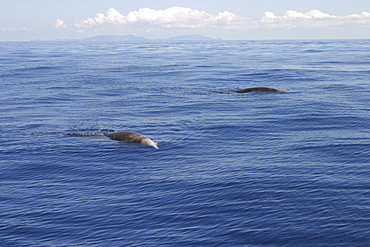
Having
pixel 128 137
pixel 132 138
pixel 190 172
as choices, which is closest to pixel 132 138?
pixel 132 138

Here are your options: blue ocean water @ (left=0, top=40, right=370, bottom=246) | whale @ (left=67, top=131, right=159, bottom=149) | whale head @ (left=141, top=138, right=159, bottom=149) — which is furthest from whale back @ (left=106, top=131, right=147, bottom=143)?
blue ocean water @ (left=0, top=40, right=370, bottom=246)

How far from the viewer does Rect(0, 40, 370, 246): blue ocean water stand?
1399cm

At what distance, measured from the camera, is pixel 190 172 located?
768 inches

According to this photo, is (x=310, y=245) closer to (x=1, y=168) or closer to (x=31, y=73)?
(x=1, y=168)

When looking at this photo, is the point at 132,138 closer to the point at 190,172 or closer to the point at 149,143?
the point at 149,143

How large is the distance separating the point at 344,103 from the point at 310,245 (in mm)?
23930

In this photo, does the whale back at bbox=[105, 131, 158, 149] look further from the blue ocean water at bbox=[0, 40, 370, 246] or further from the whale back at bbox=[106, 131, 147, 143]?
the blue ocean water at bbox=[0, 40, 370, 246]

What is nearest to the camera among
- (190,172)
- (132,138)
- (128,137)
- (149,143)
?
(190,172)

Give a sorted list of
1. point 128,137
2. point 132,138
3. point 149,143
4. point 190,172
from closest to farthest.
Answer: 1. point 190,172
2. point 149,143
3. point 132,138
4. point 128,137

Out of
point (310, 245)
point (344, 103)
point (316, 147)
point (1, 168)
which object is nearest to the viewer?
point (310, 245)

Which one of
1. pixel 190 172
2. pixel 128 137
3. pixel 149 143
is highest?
pixel 128 137

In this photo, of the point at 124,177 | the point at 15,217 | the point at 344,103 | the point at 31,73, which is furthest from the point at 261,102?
the point at 31,73

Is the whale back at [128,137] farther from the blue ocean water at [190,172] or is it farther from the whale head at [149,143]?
the blue ocean water at [190,172]

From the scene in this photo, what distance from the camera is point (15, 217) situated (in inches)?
601
